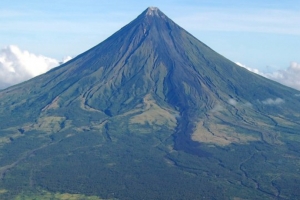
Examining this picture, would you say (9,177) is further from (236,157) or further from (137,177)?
(236,157)

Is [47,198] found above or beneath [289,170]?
beneath

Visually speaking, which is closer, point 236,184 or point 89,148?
point 236,184

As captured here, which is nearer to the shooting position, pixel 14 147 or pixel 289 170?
pixel 289 170

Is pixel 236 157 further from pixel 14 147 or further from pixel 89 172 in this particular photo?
pixel 14 147

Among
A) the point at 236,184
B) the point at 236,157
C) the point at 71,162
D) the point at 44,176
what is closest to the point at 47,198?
the point at 44,176

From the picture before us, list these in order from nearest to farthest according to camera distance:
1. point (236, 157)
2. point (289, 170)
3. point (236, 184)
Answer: point (236, 184)
point (289, 170)
point (236, 157)

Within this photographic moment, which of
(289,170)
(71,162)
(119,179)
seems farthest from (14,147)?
(289,170)

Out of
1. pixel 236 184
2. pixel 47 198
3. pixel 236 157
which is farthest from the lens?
pixel 236 157

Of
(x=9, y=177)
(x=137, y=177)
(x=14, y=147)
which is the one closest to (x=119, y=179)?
(x=137, y=177)

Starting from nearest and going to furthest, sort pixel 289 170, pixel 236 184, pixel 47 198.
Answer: pixel 47 198 → pixel 236 184 → pixel 289 170

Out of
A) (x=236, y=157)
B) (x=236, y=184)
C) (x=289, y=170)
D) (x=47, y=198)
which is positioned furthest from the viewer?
(x=236, y=157)
